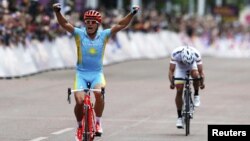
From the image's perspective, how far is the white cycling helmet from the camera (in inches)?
688

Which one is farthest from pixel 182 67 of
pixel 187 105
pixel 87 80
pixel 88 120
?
pixel 88 120

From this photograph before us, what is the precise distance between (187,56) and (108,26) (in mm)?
28036

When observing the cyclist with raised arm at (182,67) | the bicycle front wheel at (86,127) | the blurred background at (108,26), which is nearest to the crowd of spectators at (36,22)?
the blurred background at (108,26)

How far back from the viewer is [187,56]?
1750cm

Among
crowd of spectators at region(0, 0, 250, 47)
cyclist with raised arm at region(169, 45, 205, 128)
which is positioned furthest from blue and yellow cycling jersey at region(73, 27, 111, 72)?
crowd of spectators at region(0, 0, 250, 47)

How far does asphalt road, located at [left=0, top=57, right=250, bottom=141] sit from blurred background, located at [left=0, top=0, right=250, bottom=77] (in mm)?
1046

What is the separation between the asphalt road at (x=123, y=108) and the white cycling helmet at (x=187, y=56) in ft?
3.81

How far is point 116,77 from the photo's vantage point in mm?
34438

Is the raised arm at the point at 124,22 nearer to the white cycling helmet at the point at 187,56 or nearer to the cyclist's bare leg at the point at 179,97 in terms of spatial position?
the white cycling helmet at the point at 187,56

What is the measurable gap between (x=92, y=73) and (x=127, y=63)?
30179mm

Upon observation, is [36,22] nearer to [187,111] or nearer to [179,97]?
[179,97]

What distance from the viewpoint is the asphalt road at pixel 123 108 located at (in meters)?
17.2

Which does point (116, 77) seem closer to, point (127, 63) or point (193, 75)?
point (127, 63)

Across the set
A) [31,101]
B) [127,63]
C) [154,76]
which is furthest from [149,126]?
[127,63]
